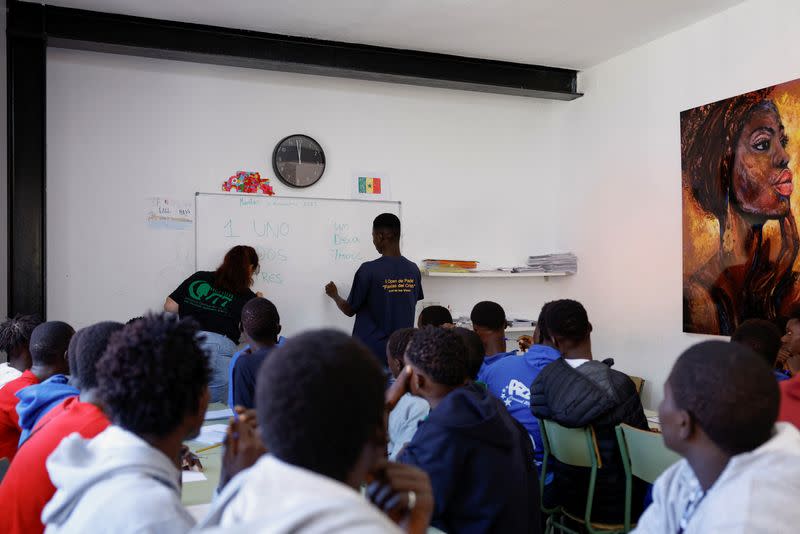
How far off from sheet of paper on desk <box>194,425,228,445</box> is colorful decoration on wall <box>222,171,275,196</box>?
243cm

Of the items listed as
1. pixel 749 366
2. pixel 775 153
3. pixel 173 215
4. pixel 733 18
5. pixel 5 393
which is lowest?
pixel 5 393

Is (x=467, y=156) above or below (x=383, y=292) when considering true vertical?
above

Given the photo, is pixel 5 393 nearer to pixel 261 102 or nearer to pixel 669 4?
pixel 261 102

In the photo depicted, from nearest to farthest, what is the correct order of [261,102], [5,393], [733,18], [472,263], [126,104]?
[5,393] → [733,18] → [126,104] → [261,102] → [472,263]

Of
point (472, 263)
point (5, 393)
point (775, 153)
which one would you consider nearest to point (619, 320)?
point (472, 263)

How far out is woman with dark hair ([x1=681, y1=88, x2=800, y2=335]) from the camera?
403 centimetres

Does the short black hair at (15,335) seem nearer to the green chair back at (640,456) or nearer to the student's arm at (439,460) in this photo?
the student's arm at (439,460)

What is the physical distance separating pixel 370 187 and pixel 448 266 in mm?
868

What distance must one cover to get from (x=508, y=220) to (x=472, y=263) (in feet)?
2.00

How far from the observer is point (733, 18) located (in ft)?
14.3

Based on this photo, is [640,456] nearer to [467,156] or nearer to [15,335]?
[15,335]

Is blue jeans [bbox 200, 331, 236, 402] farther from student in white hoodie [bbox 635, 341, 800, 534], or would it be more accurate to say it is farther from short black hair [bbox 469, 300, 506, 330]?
student in white hoodie [bbox 635, 341, 800, 534]

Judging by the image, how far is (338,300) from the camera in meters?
4.88

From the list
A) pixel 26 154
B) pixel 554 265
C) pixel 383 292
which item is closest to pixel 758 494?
pixel 383 292
